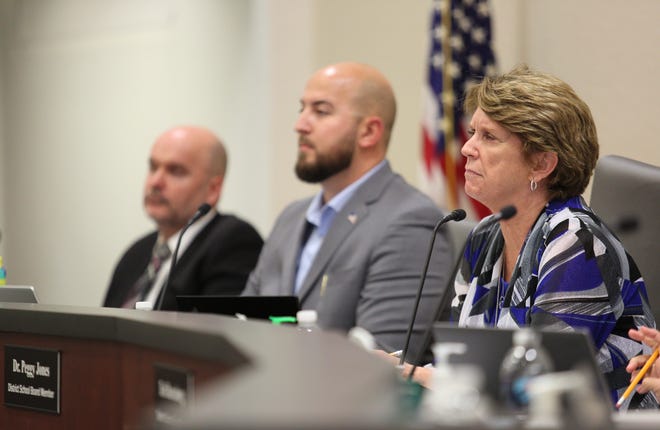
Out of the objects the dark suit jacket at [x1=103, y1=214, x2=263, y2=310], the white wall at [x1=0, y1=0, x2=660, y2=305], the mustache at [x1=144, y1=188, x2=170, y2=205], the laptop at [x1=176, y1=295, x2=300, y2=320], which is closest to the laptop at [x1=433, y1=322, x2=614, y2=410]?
the laptop at [x1=176, y1=295, x2=300, y2=320]

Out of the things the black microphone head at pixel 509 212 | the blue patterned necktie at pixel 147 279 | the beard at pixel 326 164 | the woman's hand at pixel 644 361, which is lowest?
the blue patterned necktie at pixel 147 279

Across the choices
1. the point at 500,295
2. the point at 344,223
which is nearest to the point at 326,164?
the point at 344,223

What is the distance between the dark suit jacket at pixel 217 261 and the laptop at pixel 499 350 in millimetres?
2744

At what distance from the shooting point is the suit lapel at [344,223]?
3.79 m

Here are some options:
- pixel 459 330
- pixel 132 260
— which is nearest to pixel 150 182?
pixel 132 260

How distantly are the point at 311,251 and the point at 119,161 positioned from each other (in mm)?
3485

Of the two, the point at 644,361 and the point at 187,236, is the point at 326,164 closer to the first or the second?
the point at 187,236

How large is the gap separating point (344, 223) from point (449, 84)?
1.51m

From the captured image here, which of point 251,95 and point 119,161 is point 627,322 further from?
point 119,161

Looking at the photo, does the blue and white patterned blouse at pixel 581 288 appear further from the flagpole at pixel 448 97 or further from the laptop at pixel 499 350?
the flagpole at pixel 448 97

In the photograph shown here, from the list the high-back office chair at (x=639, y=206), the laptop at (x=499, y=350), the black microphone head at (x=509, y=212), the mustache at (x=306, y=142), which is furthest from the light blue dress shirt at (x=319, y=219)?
the laptop at (x=499, y=350)

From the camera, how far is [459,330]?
1.55m

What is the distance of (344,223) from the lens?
386 cm

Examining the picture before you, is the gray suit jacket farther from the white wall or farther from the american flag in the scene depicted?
the american flag
